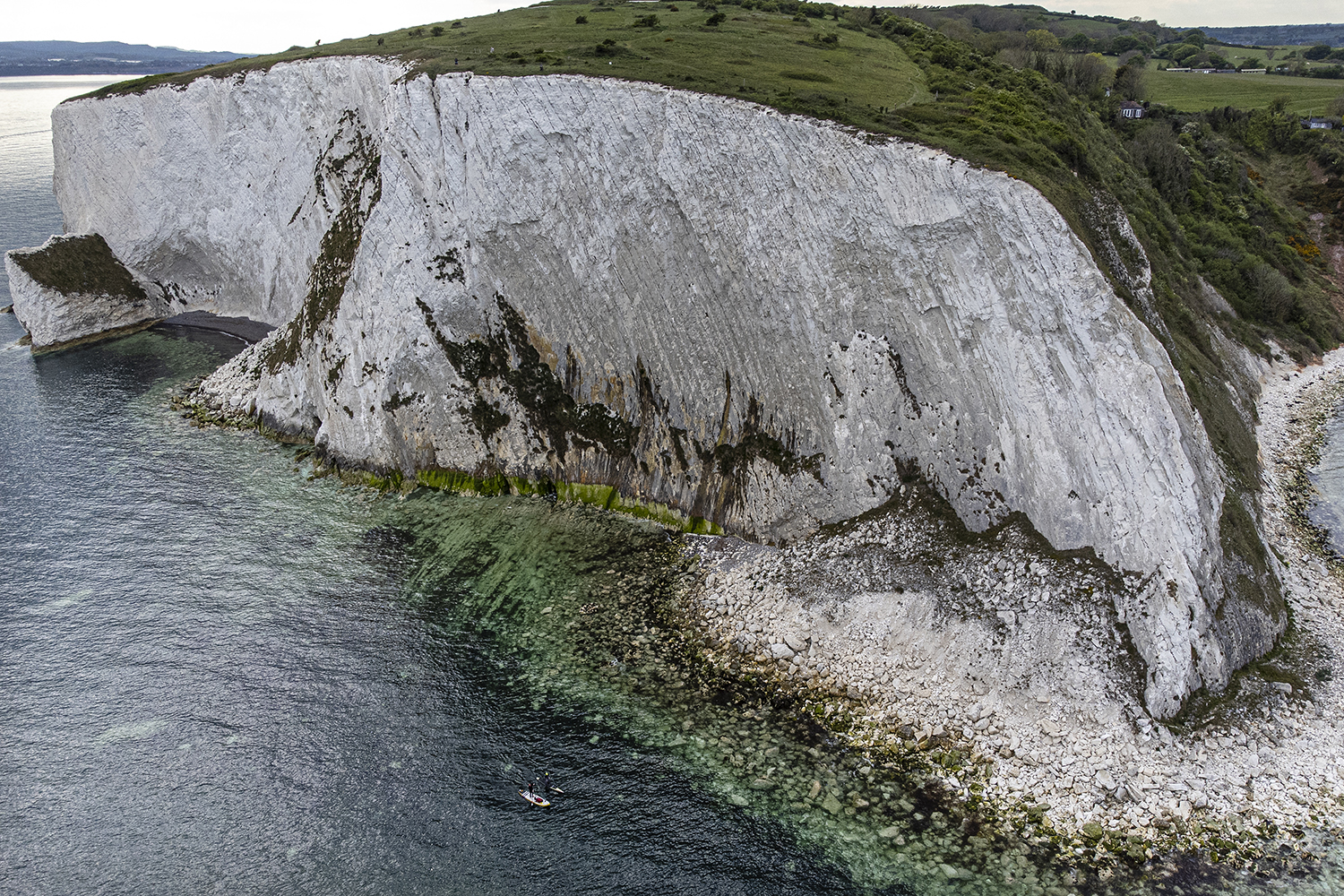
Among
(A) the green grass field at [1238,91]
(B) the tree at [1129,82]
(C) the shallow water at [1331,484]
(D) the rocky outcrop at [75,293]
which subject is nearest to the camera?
(C) the shallow water at [1331,484]

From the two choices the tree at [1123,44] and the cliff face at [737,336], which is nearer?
the cliff face at [737,336]

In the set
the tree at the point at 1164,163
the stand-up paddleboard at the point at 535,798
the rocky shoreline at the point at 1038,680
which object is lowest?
the stand-up paddleboard at the point at 535,798

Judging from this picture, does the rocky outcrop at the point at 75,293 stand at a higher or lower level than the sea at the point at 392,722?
higher

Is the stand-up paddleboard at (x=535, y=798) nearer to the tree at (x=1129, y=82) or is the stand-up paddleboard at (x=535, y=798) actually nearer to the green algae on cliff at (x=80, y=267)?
the green algae on cliff at (x=80, y=267)

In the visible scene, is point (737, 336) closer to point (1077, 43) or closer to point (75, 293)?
point (75, 293)

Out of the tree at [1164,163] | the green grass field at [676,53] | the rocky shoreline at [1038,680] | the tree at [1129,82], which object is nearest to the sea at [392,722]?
the rocky shoreline at [1038,680]

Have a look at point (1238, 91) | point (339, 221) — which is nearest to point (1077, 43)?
point (1238, 91)

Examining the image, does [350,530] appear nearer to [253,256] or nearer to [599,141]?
[599,141]
